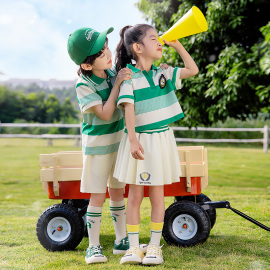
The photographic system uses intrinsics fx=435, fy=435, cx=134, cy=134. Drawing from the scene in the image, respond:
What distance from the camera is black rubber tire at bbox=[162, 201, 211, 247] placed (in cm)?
321

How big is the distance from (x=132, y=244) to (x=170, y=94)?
3.34 feet

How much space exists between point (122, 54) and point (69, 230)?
138 cm

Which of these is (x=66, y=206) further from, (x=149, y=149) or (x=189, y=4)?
(x=189, y=4)

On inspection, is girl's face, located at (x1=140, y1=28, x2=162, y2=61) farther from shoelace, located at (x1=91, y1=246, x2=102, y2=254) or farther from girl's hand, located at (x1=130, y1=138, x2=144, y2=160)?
shoelace, located at (x1=91, y1=246, x2=102, y2=254)

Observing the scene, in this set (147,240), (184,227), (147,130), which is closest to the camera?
(147,130)

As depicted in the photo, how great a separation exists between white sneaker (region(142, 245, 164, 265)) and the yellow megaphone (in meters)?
1.38

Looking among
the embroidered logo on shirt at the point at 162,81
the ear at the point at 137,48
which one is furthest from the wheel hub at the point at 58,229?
the ear at the point at 137,48

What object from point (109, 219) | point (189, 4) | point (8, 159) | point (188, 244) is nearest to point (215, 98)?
point (189, 4)

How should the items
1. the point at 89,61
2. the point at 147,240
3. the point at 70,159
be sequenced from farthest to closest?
the point at 147,240, the point at 70,159, the point at 89,61

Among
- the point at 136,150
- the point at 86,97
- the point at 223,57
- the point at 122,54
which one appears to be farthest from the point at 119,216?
the point at 223,57

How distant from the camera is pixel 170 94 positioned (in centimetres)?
285

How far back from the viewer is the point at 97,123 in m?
2.93

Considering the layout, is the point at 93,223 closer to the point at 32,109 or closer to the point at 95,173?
the point at 95,173

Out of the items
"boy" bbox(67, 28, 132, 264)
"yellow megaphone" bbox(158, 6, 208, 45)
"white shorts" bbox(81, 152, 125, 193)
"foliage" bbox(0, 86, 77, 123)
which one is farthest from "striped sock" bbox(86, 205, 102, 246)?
"foliage" bbox(0, 86, 77, 123)
